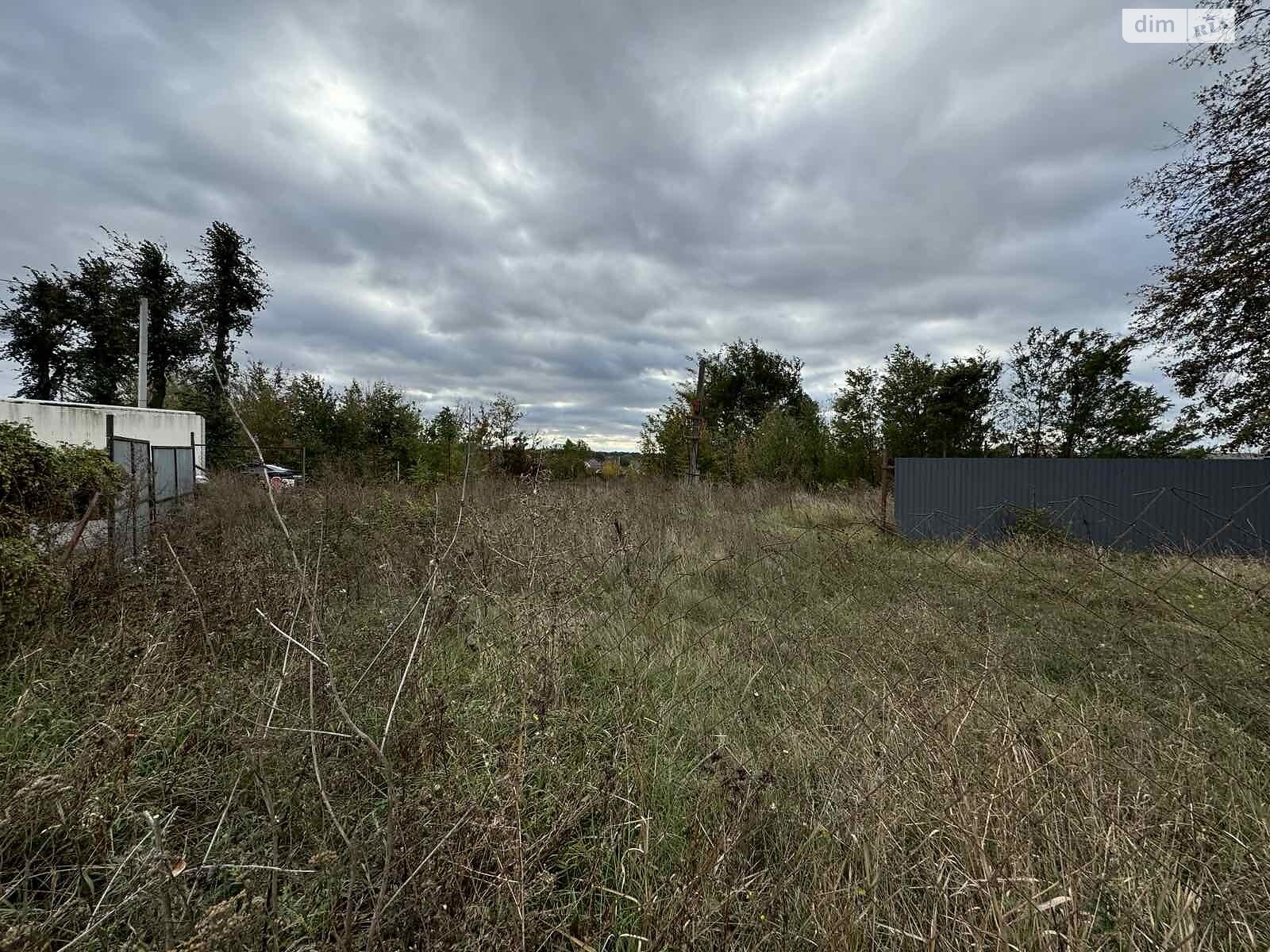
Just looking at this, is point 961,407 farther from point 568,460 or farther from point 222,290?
point 222,290

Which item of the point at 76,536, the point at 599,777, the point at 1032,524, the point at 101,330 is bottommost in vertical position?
the point at 599,777

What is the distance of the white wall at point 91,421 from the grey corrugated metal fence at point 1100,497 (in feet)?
46.4

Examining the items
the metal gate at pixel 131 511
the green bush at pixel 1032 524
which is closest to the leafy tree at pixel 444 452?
the metal gate at pixel 131 511

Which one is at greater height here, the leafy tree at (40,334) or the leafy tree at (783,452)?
the leafy tree at (40,334)

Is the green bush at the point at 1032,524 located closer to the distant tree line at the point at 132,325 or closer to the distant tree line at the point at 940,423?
the distant tree line at the point at 940,423

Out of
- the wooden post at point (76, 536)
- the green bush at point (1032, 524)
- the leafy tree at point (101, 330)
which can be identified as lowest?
the green bush at point (1032, 524)

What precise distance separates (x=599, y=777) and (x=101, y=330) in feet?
90.2

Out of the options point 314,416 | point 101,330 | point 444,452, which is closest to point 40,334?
point 101,330

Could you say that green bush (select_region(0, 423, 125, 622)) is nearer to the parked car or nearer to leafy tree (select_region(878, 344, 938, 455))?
the parked car

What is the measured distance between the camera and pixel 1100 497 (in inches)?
322

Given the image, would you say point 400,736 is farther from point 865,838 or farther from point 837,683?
point 837,683

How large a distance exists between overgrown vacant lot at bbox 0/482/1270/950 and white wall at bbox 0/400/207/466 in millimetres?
7978

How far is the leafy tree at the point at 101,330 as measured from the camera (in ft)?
60.3

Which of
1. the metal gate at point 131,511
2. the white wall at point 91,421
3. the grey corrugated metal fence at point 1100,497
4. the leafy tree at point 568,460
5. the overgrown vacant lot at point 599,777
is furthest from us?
the leafy tree at point 568,460
